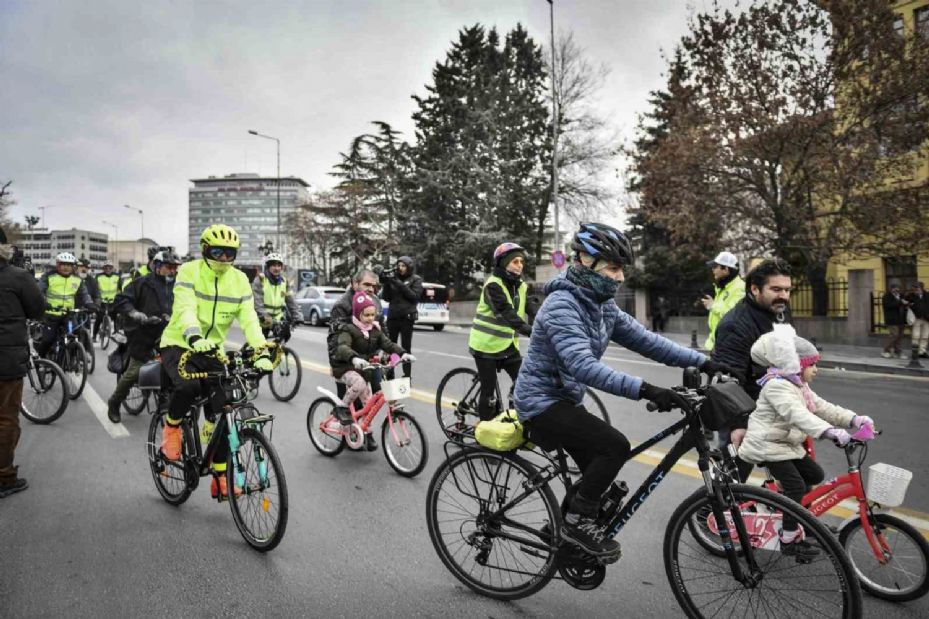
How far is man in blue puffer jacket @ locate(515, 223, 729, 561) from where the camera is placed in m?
2.95

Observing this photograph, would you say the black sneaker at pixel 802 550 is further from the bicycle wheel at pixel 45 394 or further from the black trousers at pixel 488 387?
the bicycle wheel at pixel 45 394

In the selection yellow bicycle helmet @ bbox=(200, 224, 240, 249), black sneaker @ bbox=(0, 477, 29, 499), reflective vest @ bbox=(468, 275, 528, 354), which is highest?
yellow bicycle helmet @ bbox=(200, 224, 240, 249)

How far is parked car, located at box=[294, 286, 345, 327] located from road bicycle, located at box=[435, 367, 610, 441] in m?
19.4

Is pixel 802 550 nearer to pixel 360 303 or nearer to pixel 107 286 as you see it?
pixel 360 303

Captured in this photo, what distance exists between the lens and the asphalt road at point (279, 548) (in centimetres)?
322

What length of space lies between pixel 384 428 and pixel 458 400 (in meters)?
1.56

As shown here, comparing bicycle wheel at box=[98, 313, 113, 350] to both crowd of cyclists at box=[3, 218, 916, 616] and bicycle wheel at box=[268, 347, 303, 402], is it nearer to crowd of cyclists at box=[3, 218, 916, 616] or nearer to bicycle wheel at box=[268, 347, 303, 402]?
bicycle wheel at box=[268, 347, 303, 402]

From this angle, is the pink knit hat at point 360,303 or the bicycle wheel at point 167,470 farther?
the pink knit hat at point 360,303

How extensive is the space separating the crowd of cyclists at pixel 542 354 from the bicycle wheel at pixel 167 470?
116 millimetres

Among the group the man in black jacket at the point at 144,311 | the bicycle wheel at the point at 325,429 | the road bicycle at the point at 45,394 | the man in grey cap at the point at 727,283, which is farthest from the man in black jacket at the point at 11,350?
the man in grey cap at the point at 727,283

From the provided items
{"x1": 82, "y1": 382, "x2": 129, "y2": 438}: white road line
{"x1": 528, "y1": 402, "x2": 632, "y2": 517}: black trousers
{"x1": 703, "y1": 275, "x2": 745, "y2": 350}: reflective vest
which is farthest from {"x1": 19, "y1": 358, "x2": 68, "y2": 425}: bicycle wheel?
{"x1": 703, "y1": 275, "x2": 745, "y2": 350}: reflective vest

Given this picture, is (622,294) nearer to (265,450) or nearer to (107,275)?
(107,275)

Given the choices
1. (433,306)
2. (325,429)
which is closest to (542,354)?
(325,429)

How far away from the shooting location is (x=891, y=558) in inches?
128
